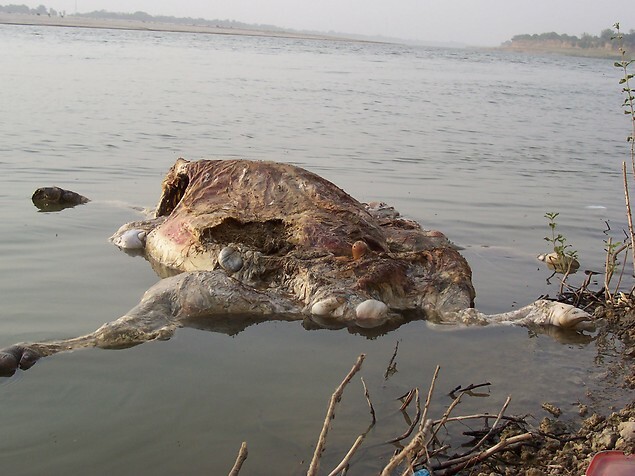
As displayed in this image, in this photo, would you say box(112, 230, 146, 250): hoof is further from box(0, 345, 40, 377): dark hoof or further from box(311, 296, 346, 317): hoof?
box(0, 345, 40, 377): dark hoof

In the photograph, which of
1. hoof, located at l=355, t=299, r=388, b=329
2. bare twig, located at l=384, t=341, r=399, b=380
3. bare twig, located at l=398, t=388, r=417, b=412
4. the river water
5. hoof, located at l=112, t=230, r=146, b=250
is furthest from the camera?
hoof, located at l=112, t=230, r=146, b=250

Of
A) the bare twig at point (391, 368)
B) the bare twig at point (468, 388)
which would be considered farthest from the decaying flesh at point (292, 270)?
the bare twig at point (468, 388)

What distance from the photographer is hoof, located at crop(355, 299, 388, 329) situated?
530 centimetres

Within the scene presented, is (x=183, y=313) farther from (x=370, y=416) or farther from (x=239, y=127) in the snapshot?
(x=239, y=127)

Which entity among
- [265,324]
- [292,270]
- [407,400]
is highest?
[292,270]

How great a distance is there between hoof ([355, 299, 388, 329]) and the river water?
0.50 feet

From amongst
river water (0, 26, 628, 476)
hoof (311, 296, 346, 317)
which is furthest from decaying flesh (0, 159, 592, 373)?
river water (0, 26, 628, 476)

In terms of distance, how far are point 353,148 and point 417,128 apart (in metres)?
3.68

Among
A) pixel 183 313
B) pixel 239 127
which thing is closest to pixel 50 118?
pixel 239 127

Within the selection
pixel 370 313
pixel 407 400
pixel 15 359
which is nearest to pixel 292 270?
pixel 370 313

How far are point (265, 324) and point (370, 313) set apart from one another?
75 centimetres

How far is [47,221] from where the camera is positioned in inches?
312

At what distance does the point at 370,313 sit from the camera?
531 cm

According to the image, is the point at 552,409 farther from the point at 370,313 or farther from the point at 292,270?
the point at 292,270
